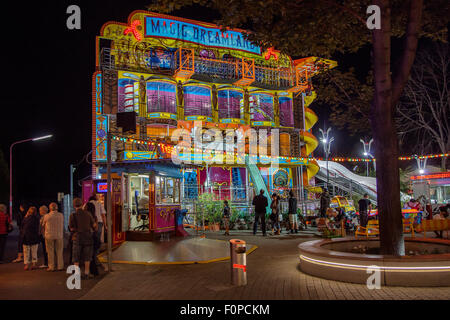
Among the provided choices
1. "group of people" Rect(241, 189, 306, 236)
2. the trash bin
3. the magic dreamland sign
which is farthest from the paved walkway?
the magic dreamland sign

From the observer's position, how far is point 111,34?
2831 cm

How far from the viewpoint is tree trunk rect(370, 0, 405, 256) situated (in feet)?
29.0

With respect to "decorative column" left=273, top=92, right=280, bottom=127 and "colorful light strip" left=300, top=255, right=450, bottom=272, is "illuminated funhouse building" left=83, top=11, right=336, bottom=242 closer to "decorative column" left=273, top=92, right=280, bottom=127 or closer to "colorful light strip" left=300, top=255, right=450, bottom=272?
A: "decorative column" left=273, top=92, right=280, bottom=127

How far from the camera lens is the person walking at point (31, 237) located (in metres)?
11.1

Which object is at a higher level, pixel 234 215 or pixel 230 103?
pixel 230 103

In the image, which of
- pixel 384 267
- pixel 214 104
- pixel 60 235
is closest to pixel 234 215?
pixel 214 104

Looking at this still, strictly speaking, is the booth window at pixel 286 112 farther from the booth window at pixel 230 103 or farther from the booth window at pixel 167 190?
the booth window at pixel 167 190

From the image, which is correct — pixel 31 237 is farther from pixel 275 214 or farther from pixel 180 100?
pixel 180 100

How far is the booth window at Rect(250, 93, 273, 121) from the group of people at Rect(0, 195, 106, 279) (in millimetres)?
20946

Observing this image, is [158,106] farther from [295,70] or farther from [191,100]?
[295,70]

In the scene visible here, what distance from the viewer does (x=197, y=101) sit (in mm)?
30312

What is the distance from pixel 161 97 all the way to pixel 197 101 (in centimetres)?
295
